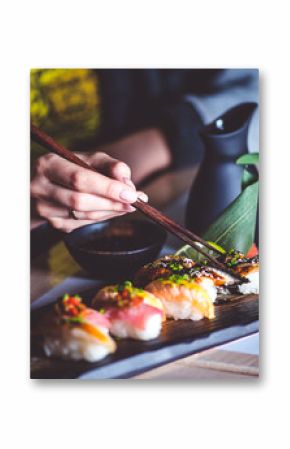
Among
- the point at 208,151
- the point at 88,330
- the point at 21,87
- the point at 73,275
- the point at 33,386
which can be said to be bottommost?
the point at 33,386

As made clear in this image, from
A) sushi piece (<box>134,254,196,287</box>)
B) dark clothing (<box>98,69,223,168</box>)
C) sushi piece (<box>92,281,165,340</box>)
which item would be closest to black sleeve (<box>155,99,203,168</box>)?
dark clothing (<box>98,69,223,168</box>)

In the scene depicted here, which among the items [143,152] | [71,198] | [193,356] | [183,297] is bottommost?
[193,356]

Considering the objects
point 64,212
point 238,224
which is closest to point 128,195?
point 64,212

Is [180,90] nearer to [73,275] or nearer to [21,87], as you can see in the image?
[21,87]

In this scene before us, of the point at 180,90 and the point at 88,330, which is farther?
the point at 180,90

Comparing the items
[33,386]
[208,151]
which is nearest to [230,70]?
[208,151]

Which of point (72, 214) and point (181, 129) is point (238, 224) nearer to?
point (181, 129)
